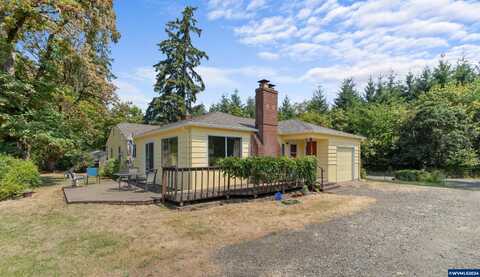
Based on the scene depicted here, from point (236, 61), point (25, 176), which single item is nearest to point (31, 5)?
point (25, 176)

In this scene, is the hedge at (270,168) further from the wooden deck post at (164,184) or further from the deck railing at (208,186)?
the wooden deck post at (164,184)

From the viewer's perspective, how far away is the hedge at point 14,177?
8.79 metres

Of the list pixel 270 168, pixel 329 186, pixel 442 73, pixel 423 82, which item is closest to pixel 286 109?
pixel 423 82

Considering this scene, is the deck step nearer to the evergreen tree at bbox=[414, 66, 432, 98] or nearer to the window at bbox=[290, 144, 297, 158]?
the window at bbox=[290, 144, 297, 158]

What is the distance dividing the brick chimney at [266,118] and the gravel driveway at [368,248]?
534cm

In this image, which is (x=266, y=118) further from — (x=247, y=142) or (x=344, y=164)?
(x=344, y=164)

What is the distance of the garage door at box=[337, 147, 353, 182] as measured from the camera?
45.6ft

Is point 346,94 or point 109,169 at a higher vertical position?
point 346,94

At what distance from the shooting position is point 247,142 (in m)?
11.2

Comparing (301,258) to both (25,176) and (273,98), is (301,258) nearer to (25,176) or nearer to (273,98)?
(273,98)

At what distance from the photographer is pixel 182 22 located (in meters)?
28.4

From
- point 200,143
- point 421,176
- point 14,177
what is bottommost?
point 421,176

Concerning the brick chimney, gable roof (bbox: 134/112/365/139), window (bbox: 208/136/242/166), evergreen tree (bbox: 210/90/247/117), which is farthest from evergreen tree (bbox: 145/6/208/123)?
window (bbox: 208/136/242/166)

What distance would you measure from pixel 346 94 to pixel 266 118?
27.3 meters
